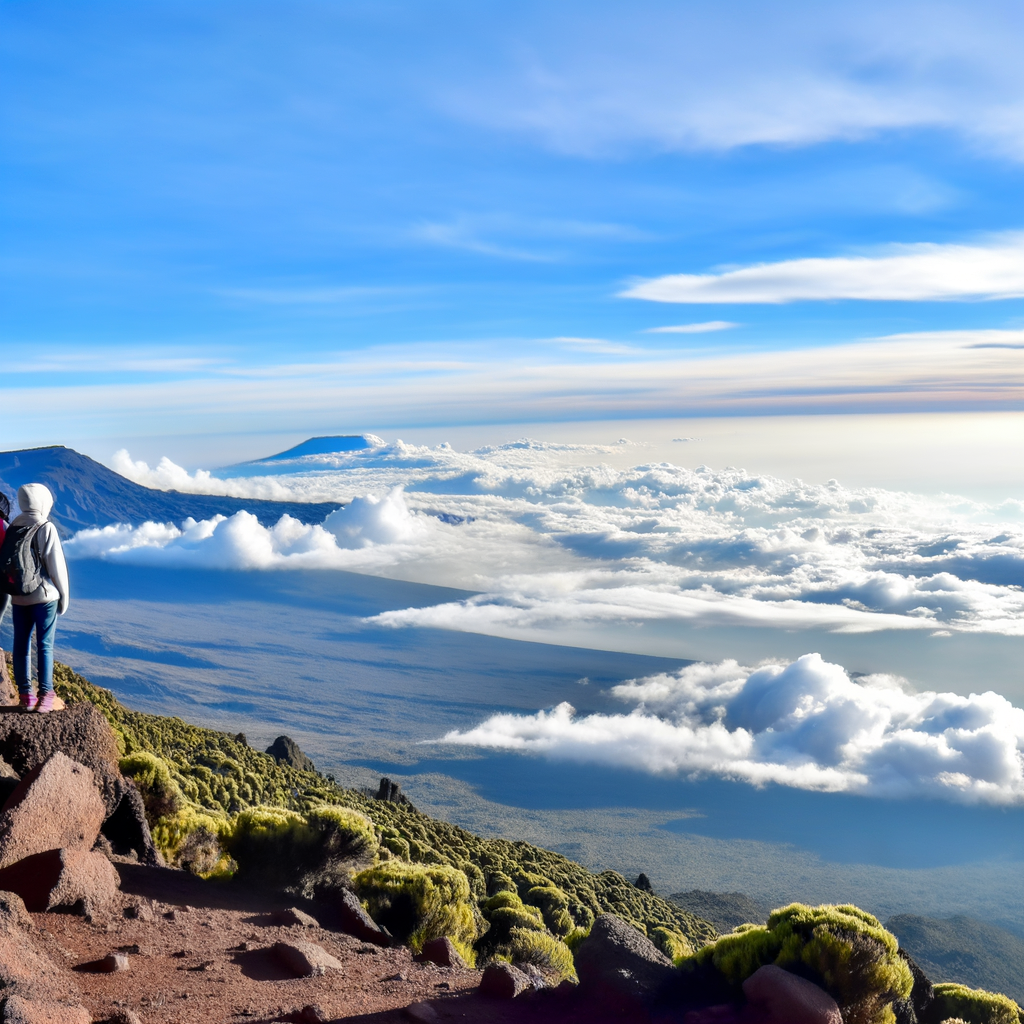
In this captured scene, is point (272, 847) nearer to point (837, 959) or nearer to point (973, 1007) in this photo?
point (837, 959)

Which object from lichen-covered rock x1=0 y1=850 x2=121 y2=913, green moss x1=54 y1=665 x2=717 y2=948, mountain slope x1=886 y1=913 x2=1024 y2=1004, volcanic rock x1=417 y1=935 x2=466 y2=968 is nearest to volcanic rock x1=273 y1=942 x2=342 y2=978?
volcanic rock x1=417 y1=935 x2=466 y2=968

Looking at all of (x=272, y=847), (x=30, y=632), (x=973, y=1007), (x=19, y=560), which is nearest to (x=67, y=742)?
(x=30, y=632)

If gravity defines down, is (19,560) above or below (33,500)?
below

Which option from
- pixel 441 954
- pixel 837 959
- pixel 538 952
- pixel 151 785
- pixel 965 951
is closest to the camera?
pixel 837 959

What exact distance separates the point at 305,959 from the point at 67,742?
484 centimetres

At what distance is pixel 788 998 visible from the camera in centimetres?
993

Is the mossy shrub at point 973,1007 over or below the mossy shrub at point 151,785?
below

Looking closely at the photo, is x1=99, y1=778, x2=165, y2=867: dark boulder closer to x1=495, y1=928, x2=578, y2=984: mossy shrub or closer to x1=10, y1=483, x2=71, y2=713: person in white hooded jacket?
x1=10, y1=483, x2=71, y2=713: person in white hooded jacket

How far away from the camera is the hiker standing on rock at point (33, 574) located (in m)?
11.0

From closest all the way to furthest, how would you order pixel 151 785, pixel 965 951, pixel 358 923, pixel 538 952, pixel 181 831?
pixel 358 923 → pixel 181 831 → pixel 151 785 → pixel 538 952 → pixel 965 951

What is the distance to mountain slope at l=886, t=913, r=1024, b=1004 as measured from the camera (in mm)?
151125

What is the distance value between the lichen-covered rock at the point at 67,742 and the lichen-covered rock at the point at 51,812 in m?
0.57

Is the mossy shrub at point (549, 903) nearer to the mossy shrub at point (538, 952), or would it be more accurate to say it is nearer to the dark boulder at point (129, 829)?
the mossy shrub at point (538, 952)

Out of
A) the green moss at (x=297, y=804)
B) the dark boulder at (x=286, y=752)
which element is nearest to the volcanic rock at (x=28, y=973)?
the green moss at (x=297, y=804)
